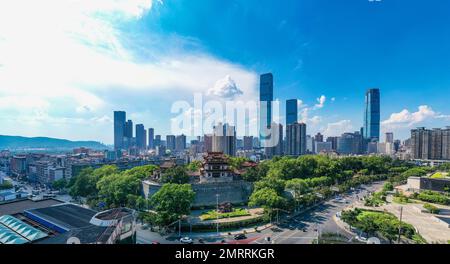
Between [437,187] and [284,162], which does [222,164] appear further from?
[437,187]

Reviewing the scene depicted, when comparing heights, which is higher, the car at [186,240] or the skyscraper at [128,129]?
the skyscraper at [128,129]

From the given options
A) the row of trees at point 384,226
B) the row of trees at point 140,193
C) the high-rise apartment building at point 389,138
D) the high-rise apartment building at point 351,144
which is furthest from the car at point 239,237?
the high-rise apartment building at point 389,138

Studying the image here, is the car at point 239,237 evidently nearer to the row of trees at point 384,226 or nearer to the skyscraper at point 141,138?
the row of trees at point 384,226

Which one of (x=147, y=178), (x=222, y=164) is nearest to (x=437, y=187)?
(x=222, y=164)

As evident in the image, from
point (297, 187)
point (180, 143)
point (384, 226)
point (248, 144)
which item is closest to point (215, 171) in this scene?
point (297, 187)

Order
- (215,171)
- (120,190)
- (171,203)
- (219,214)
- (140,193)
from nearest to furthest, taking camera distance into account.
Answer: (171,203) → (219,214) → (120,190) → (140,193) → (215,171)

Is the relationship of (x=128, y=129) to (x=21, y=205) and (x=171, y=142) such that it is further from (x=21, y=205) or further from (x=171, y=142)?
(x=21, y=205)
